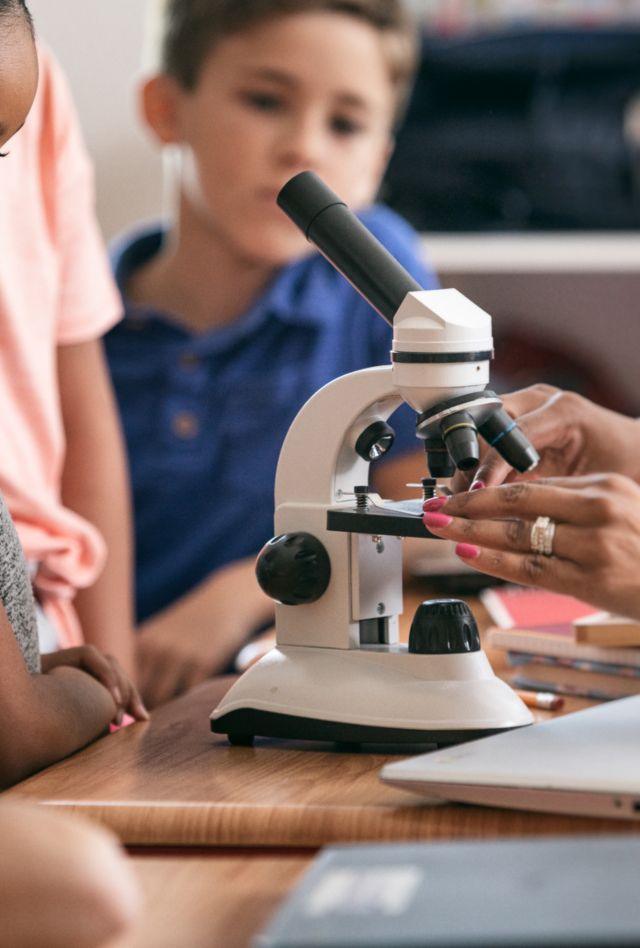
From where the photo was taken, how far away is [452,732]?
2.93ft

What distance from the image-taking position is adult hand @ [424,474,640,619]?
2.76 feet

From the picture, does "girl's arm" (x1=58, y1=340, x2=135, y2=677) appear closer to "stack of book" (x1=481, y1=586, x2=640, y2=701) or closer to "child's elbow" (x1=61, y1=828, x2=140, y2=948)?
"stack of book" (x1=481, y1=586, x2=640, y2=701)

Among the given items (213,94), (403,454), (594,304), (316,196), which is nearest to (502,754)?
(316,196)

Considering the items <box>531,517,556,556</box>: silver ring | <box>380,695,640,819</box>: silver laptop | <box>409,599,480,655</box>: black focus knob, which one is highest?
<box>531,517,556,556</box>: silver ring

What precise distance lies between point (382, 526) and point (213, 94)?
1134 mm

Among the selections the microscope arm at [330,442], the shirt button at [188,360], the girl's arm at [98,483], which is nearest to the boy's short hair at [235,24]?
the shirt button at [188,360]

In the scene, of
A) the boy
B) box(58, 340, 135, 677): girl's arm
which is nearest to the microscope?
box(58, 340, 135, 677): girl's arm

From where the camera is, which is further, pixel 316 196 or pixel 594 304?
pixel 594 304

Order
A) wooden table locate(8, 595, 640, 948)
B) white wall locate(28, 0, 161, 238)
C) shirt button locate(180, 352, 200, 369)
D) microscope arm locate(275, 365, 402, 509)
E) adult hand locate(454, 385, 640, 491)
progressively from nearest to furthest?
wooden table locate(8, 595, 640, 948) → microscope arm locate(275, 365, 402, 509) → adult hand locate(454, 385, 640, 491) → shirt button locate(180, 352, 200, 369) → white wall locate(28, 0, 161, 238)

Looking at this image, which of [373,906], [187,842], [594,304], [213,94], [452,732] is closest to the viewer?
[373,906]

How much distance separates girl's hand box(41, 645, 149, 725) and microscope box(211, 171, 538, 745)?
108mm

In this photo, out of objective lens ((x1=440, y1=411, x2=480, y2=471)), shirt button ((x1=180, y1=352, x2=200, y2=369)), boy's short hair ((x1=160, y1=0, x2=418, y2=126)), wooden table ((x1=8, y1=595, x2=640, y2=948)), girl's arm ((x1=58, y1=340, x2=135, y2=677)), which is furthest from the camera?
shirt button ((x1=180, y1=352, x2=200, y2=369))

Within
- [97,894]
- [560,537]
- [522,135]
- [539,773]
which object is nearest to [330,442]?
[560,537]

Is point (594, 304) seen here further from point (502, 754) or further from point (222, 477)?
point (502, 754)
